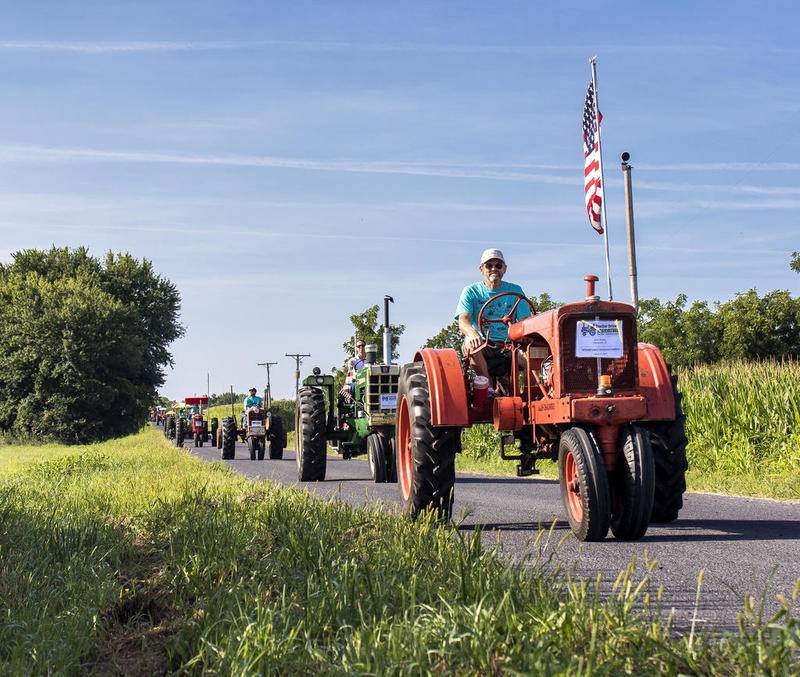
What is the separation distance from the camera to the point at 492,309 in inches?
331

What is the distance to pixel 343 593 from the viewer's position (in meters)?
4.11

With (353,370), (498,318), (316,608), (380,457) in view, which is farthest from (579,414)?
(353,370)

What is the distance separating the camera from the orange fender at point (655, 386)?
7.05 m

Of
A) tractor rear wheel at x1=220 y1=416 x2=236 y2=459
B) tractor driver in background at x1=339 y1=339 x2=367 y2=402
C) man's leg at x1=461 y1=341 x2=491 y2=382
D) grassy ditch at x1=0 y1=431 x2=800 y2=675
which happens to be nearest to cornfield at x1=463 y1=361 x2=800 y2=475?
tractor driver in background at x1=339 y1=339 x2=367 y2=402

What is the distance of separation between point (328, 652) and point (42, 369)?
48279mm

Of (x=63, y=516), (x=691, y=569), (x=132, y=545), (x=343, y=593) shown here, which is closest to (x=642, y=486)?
(x=691, y=569)

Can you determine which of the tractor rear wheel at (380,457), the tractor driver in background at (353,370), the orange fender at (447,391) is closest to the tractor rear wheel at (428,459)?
the orange fender at (447,391)

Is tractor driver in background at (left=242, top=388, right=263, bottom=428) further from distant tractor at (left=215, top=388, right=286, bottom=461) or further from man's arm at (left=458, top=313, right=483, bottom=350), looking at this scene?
man's arm at (left=458, top=313, right=483, bottom=350)

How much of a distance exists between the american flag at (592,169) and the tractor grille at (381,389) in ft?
21.2

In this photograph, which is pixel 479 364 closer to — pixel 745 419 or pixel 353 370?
pixel 745 419

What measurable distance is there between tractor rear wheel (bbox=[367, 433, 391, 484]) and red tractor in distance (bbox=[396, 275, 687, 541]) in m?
6.61

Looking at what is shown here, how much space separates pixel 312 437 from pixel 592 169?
8622 millimetres

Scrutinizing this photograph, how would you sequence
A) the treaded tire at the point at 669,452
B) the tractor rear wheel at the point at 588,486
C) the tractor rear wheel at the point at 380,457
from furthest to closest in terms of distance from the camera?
the tractor rear wheel at the point at 380,457
the treaded tire at the point at 669,452
the tractor rear wheel at the point at 588,486

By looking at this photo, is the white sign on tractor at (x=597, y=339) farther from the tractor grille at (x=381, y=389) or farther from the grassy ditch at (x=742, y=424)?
the tractor grille at (x=381, y=389)
